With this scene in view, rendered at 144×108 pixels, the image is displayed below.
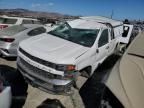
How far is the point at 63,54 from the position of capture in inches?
247

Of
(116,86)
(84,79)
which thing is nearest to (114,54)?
(84,79)

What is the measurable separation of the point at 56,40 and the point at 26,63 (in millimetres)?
1199

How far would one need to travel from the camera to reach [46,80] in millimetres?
6074

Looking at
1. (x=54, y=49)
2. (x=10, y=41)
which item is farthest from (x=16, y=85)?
(x=10, y=41)

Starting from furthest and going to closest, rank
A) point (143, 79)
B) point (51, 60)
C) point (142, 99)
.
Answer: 1. point (51, 60)
2. point (143, 79)
3. point (142, 99)

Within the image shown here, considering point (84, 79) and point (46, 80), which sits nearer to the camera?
point (46, 80)

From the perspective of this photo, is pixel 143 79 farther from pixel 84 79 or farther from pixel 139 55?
pixel 84 79

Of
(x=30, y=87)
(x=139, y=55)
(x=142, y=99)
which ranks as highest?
(x=139, y=55)

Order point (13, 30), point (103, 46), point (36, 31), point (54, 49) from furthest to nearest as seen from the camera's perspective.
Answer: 1. point (36, 31)
2. point (13, 30)
3. point (103, 46)
4. point (54, 49)

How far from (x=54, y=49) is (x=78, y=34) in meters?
1.38

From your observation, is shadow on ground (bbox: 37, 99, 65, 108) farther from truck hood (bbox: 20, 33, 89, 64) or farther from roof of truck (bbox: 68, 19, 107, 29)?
roof of truck (bbox: 68, 19, 107, 29)

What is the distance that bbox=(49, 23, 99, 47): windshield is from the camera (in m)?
7.32

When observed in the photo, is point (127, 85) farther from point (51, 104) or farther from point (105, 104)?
point (51, 104)

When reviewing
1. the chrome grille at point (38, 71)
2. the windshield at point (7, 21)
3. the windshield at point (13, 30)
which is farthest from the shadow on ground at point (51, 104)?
the windshield at point (7, 21)
